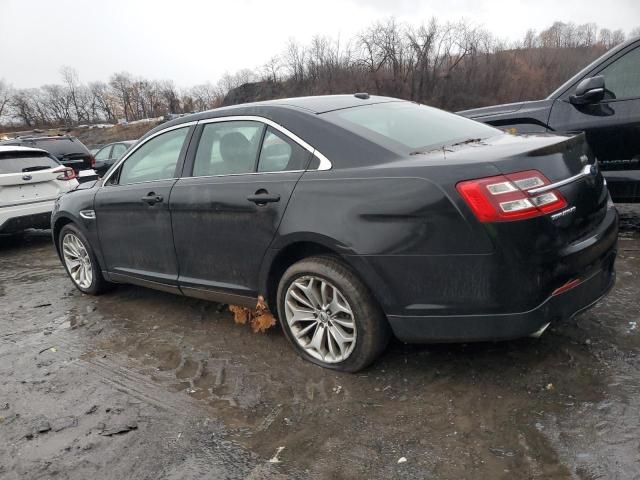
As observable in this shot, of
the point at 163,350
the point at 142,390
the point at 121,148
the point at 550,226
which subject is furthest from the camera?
the point at 121,148

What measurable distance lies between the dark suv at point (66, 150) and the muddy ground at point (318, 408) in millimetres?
8867

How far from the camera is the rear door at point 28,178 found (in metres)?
7.17

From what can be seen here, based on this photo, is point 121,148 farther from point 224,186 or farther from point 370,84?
point 370,84

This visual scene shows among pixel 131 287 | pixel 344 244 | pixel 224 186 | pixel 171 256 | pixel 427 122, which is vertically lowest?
pixel 131 287

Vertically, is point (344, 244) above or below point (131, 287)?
above

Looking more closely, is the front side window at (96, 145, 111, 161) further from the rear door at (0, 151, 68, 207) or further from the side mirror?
the side mirror

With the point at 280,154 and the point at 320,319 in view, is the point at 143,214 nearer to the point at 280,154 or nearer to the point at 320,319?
the point at 280,154

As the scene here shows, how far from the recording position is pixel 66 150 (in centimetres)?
1187

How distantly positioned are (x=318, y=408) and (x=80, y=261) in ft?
11.0

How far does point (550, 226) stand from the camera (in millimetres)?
2418

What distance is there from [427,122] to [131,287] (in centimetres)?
339

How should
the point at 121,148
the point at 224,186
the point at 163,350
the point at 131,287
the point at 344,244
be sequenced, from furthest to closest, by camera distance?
the point at 121,148, the point at 131,287, the point at 163,350, the point at 224,186, the point at 344,244

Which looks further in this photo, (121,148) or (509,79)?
(509,79)

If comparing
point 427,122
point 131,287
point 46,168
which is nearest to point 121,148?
point 46,168
